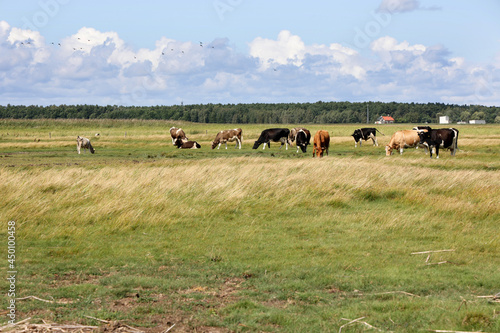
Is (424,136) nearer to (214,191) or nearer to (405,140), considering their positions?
(405,140)

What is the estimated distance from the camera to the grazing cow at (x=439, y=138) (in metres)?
34.8

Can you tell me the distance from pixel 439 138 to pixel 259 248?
87.9 ft

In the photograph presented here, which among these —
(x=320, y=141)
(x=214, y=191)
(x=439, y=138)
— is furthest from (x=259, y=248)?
(x=439, y=138)

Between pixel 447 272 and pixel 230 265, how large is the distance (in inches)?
161

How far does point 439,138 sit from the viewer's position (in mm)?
34812

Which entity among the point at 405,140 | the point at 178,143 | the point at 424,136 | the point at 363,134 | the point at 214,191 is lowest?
the point at 214,191

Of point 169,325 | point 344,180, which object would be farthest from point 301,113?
point 169,325

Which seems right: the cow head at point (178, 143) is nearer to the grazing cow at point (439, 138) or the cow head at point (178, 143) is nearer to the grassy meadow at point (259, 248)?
the grazing cow at point (439, 138)

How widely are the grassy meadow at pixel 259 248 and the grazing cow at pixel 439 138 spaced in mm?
15563

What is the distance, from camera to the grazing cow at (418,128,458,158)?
34.8 m

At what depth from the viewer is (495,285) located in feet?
28.5

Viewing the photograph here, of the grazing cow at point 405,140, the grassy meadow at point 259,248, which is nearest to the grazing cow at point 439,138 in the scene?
the grazing cow at point 405,140

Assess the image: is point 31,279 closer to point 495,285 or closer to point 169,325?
point 169,325

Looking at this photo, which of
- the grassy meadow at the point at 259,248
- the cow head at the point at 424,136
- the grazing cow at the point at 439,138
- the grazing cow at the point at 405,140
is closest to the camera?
the grassy meadow at the point at 259,248
